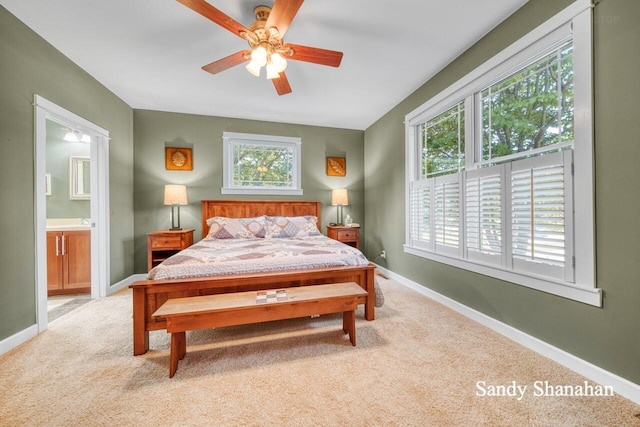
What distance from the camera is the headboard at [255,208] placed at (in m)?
4.21

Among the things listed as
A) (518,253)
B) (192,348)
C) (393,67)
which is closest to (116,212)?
(192,348)

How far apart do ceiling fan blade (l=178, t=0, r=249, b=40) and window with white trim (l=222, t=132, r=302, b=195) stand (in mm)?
2644

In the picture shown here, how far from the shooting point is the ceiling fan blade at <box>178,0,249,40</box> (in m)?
1.57

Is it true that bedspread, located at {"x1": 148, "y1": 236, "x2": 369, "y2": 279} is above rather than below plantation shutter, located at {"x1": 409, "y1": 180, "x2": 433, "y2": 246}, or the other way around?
below

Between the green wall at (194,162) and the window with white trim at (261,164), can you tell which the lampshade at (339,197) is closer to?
the green wall at (194,162)

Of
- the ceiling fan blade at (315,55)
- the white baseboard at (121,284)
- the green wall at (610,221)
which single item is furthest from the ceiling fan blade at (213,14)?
the white baseboard at (121,284)

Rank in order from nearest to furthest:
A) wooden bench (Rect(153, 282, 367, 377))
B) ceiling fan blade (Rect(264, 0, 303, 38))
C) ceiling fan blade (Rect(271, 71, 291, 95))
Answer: ceiling fan blade (Rect(264, 0, 303, 38)), wooden bench (Rect(153, 282, 367, 377)), ceiling fan blade (Rect(271, 71, 291, 95))

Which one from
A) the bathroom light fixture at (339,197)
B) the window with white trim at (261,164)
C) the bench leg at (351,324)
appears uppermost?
the window with white trim at (261,164)

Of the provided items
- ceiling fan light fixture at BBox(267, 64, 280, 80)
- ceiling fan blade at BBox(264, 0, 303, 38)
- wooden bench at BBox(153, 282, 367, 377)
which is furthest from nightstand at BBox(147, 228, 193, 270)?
ceiling fan blade at BBox(264, 0, 303, 38)

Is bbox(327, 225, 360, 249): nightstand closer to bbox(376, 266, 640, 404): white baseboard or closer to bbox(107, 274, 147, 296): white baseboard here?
bbox(376, 266, 640, 404): white baseboard

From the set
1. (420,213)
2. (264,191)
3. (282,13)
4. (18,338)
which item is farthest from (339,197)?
(18,338)

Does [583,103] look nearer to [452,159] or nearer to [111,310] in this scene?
[452,159]

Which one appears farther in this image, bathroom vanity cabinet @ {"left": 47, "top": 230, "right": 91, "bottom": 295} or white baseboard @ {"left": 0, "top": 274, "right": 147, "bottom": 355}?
bathroom vanity cabinet @ {"left": 47, "top": 230, "right": 91, "bottom": 295}

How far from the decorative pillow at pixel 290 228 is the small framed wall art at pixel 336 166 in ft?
4.46
